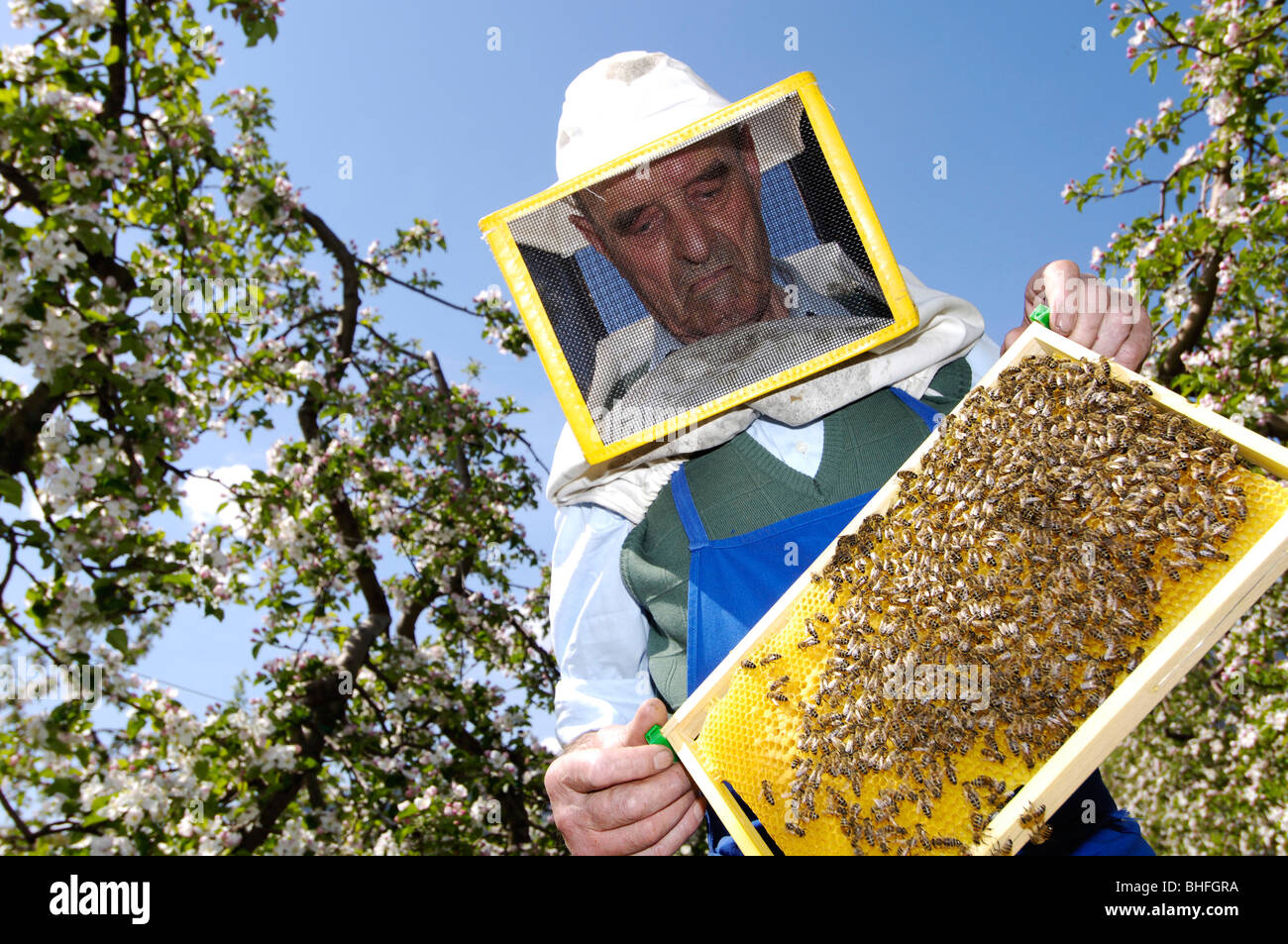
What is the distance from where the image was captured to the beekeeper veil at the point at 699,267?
225 centimetres

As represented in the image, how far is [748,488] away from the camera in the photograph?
8.66 feet

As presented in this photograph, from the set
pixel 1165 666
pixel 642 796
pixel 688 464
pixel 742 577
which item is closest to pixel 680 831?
pixel 642 796

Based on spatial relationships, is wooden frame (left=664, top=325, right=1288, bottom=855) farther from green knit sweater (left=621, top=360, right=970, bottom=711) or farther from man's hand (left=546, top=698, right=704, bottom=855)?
Answer: green knit sweater (left=621, top=360, right=970, bottom=711)

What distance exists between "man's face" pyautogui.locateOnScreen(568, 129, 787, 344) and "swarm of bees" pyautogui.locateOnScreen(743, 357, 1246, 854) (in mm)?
801

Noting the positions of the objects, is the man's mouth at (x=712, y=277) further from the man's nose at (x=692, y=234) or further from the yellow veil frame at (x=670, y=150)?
the yellow veil frame at (x=670, y=150)

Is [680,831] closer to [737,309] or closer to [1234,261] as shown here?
[737,309]

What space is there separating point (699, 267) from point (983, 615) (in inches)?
49.8

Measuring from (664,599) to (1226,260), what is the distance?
19.5ft

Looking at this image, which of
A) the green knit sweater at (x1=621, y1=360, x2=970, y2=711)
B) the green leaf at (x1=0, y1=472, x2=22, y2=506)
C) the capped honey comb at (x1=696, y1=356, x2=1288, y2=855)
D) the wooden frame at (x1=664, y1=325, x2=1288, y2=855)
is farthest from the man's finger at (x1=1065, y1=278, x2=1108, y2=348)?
the green leaf at (x1=0, y1=472, x2=22, y2=506)

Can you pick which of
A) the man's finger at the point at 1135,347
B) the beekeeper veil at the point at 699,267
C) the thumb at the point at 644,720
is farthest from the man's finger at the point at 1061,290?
the thumb at the point at 644,720

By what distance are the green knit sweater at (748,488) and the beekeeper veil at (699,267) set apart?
206mm

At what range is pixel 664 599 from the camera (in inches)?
106

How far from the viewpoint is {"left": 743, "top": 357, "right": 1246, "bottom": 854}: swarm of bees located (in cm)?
171
